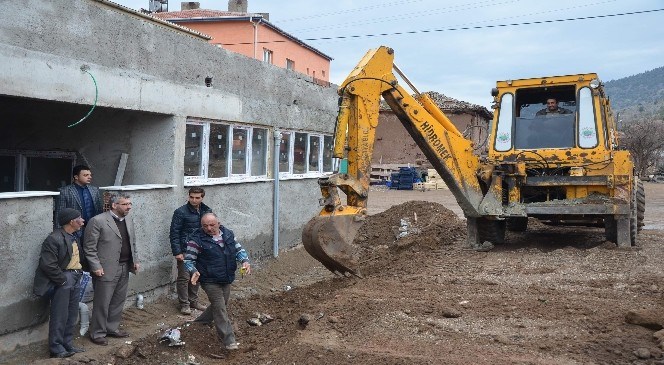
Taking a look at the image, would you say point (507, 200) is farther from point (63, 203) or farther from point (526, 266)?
point (63, 203)

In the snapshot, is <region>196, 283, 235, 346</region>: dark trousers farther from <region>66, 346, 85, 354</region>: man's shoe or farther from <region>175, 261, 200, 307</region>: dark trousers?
<region>175, 261, 200, 307</region>: dark trousers

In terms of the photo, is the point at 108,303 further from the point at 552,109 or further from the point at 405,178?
the point at 405,178

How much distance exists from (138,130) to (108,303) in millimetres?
2803

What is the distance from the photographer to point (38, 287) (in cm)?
623

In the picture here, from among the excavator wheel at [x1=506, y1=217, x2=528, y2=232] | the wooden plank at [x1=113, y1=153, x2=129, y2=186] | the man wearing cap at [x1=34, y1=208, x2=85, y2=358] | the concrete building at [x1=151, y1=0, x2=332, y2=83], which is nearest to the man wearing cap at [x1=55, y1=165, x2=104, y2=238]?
the man wearing cap at [x1=34, y1=208, x2=85, y2=358]

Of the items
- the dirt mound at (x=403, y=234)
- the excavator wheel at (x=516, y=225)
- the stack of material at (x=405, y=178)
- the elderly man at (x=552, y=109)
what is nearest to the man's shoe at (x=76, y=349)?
the dirt mound at (x=403, y=234)

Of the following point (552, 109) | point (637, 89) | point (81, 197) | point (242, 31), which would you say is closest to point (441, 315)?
point (81, 197)

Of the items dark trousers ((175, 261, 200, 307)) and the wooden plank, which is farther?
the wooden plank

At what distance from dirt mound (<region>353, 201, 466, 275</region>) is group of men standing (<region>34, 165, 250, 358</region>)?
3.87 m

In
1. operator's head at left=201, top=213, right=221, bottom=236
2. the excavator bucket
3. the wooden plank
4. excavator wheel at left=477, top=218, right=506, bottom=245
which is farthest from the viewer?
excavator wheel at left=477, top=218, right=506, bottom=245

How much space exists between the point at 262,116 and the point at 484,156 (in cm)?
420

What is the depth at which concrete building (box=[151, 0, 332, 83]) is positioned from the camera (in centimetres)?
2884

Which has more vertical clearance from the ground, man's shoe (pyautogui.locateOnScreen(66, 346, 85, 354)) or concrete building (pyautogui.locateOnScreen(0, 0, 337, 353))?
concrete building (pyautogui.locateOnScreen(0, 0, 337, 353))

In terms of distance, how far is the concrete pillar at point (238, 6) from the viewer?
3272 cm
